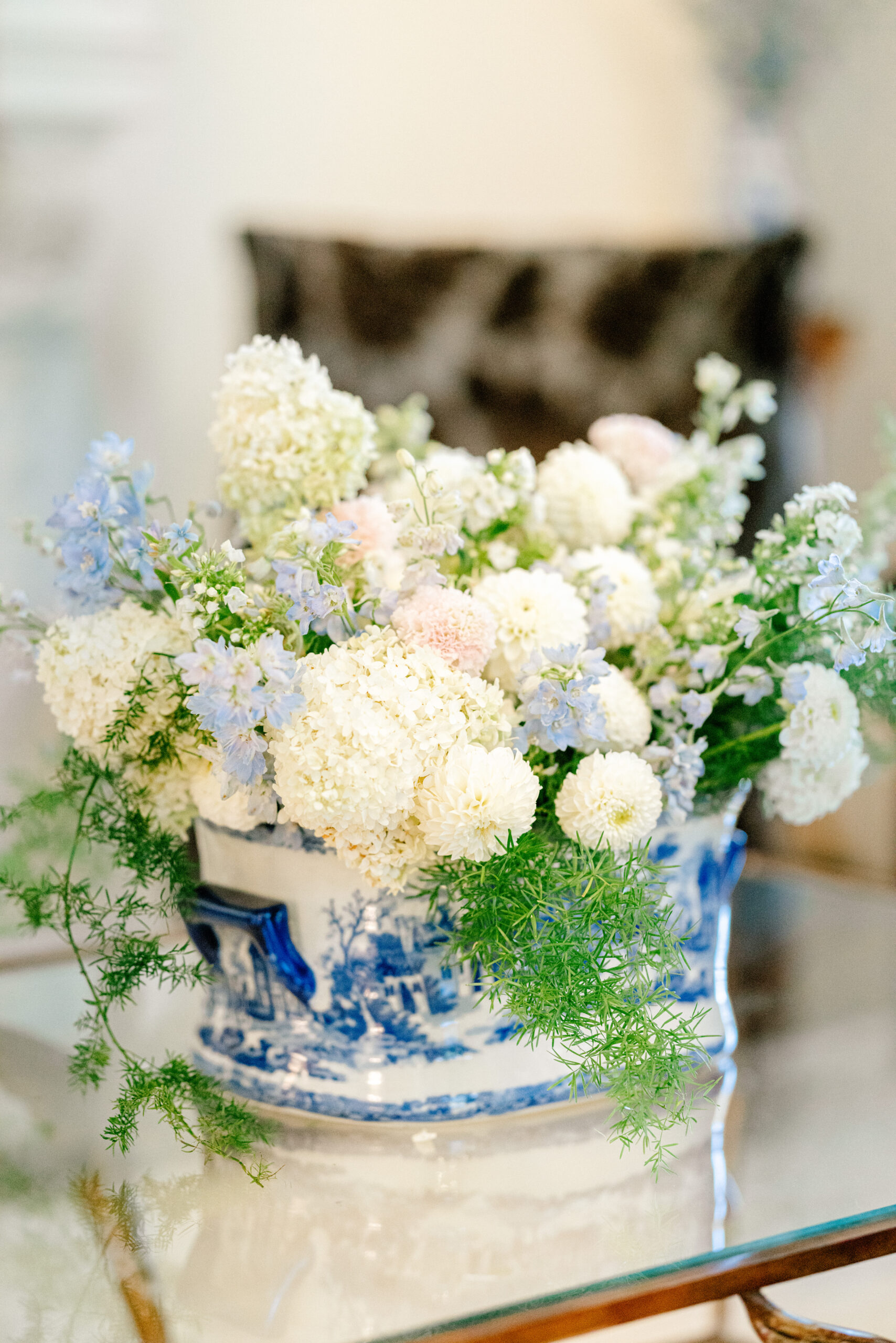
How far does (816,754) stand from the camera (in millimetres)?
662

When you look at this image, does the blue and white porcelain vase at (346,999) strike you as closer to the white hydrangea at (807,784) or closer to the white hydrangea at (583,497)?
the white hydrangea at (807,784)

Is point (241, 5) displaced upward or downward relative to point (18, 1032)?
upward

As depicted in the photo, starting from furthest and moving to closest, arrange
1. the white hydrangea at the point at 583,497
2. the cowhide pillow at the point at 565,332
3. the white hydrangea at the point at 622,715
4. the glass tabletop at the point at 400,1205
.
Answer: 1. the cowhide pillow at the point at 565,332
2. the white hydrangea at the point at 583,497
3. the white hydrangea at the point at 622,715
4. the glass tabletop at the point at 400,1205

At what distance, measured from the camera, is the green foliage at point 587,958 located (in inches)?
22.6

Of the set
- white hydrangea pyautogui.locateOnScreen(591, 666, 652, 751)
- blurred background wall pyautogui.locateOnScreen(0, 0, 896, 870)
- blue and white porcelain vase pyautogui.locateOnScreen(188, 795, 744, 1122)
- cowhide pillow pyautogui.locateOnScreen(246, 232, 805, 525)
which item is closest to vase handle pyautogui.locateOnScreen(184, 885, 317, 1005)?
blue and white porcelain vase pyautogui.locateOnScreen(188, 795, 744, 1122)

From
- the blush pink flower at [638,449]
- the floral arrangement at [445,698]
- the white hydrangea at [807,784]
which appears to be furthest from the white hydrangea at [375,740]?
the blush pink flower at [638,449]

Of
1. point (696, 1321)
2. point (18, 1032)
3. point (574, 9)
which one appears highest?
point (574, 9)

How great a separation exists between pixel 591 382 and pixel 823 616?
160 centimetres

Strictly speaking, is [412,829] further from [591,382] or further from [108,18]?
[108,18]

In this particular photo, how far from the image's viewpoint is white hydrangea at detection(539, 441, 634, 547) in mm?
774

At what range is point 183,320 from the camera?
2.13m

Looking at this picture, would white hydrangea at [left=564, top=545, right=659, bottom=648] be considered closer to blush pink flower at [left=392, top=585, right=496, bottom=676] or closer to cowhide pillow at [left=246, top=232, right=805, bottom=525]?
blush pink flower at [left=392, top=585, right=496, bottom=676]

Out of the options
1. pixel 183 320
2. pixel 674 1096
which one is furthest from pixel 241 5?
pixel 674 1096

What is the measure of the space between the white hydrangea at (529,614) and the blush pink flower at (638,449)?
0.79 ft
